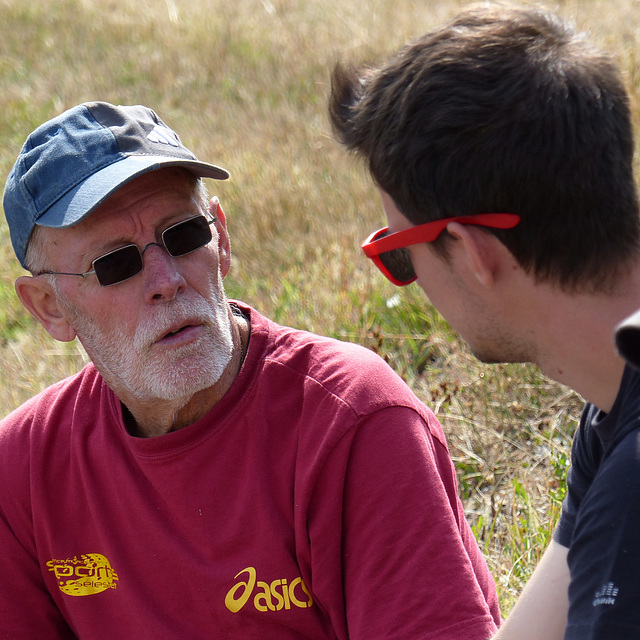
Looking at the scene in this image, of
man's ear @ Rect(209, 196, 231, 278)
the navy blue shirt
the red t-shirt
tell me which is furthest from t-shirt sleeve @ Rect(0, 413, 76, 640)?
the navy blue shirt

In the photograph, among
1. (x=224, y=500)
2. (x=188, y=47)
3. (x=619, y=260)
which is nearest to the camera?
(x=619, y=260)

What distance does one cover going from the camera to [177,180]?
8.32ft

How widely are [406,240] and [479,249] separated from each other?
166mm

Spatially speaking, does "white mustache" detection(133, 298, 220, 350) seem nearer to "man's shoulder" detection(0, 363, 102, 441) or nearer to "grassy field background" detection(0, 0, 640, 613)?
"man's shoulder" detection(0, 363, 102, 441)

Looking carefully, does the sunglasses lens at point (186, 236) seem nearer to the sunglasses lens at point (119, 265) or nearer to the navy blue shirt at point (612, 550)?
the sunglasses lens at point (119, 265)

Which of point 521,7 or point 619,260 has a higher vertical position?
point 521,7

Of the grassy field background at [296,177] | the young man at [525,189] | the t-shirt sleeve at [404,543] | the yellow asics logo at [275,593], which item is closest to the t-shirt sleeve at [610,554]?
the young man at [525,189]

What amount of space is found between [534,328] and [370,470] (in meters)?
0.63

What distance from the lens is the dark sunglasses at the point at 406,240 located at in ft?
5.12

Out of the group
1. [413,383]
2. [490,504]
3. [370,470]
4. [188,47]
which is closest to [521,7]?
[370,470]

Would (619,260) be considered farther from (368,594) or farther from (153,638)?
(153,638)

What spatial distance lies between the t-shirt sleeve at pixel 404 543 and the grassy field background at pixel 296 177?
93 cm

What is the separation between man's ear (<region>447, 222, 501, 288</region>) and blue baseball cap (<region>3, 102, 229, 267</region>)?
108 cm

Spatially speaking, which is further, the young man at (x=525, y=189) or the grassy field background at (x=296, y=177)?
the grassy field background at (x=296, y=177)
